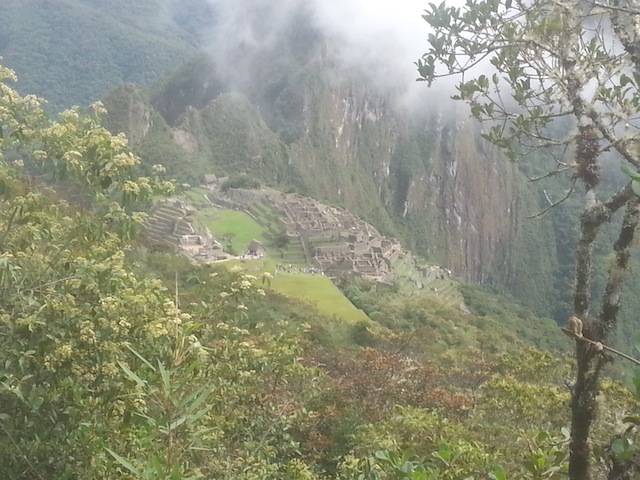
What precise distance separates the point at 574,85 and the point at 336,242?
3809 centimetres

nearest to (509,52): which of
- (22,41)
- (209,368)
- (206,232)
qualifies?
(209,368)

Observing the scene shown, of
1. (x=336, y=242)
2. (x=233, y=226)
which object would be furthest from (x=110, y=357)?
(x=233, y=226)

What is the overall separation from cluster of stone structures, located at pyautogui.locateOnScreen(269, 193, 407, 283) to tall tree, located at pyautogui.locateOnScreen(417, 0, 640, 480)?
34.0 metres

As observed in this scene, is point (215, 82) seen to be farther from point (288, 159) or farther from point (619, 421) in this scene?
point (619, 421)

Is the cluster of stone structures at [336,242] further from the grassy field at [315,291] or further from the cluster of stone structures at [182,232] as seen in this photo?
the cluster of stone structures at [182,232]

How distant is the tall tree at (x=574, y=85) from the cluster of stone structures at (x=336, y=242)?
34.0 metres

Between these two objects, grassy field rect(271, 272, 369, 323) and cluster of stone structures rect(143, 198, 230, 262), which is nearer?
grassy field rect(271, 272, 369, 323)

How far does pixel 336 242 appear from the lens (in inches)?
1596

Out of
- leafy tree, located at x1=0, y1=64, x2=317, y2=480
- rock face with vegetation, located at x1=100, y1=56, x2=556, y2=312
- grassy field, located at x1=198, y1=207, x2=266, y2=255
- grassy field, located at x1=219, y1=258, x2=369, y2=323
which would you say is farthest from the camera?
rock face with vegetation, located at x1=100, y1=56, x2=556, y2=312

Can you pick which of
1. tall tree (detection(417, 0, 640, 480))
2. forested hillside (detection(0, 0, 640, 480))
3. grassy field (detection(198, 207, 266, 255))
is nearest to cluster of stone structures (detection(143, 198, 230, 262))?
grassy field (detection(198, 207, 266, 255))

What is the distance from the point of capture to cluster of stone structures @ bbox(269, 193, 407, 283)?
37.9 meters

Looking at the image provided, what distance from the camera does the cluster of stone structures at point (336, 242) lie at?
37.9 m

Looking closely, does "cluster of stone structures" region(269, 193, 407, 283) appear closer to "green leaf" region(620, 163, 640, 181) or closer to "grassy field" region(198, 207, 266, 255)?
"grassy field" region(198, 207, 266, 255)

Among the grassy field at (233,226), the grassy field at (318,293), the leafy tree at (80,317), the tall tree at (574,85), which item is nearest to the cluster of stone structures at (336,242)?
the grassy field at (233,226)
